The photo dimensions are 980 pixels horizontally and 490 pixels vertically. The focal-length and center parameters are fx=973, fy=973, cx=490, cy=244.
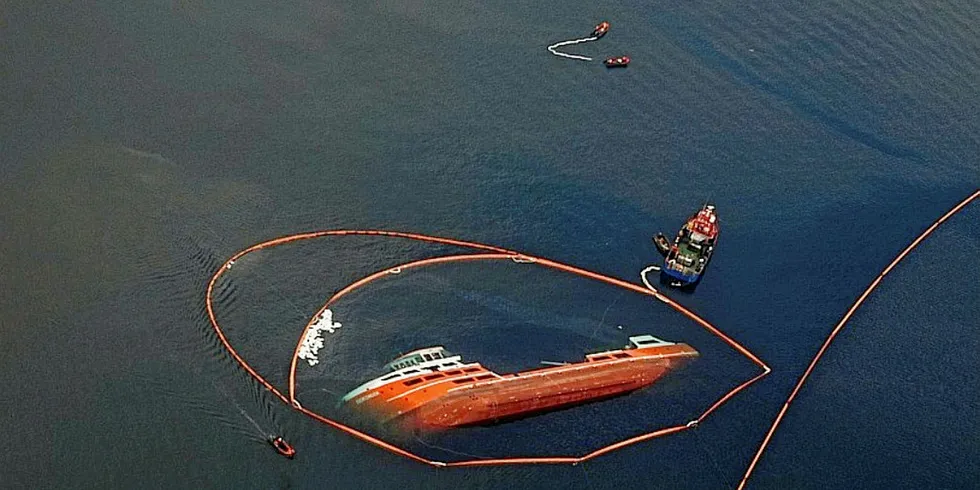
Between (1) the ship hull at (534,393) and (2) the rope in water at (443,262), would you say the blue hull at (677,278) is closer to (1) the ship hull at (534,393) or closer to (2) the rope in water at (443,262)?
(2) the rope in water at (443,262)

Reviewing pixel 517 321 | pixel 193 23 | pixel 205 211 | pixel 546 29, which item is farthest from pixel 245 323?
pixel 546 29

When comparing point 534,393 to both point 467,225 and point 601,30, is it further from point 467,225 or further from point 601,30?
point 601,30

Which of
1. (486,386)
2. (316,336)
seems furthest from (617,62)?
(316,336)

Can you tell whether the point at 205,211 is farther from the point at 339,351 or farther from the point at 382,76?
the point at 382,76

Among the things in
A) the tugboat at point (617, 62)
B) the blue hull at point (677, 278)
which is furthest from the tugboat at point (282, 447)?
the tugboat at point (617, 62)

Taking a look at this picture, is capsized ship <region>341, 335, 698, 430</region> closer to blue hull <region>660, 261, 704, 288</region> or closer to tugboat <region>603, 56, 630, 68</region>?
blue hull <region>660, 261, 704, 288</region>

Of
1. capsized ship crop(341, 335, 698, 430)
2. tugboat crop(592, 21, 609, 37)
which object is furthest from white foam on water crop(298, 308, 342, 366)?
tugboat crop(592, 21, 609, 37)

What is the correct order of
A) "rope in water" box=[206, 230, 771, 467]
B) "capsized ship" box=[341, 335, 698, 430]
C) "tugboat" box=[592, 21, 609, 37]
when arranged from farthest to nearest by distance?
"tugboat" box=[592, 21, 609, 37], "capsized ship" box=[341, 335, 698, 430], "rope in water" box=[206, 230, 771, 467]
